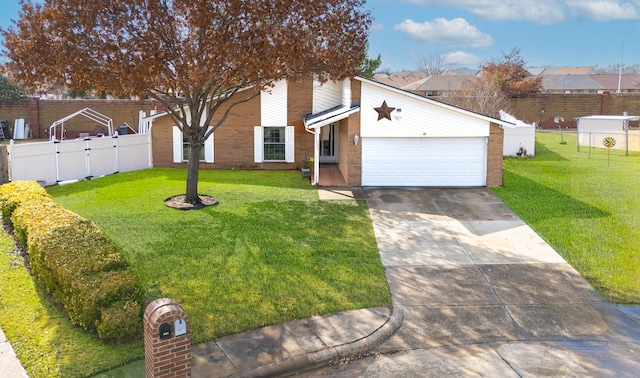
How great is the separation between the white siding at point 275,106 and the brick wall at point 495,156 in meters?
8.37

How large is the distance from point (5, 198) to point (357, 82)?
1113 cm

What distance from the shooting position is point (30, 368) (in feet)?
21.5

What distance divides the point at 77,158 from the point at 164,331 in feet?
48.8

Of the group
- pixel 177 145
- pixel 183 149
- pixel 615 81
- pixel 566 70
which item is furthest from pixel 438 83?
pixel 566 70

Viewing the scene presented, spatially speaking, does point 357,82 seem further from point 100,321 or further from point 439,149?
point 100,321

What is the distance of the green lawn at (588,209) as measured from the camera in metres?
10.4

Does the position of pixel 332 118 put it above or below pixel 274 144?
above

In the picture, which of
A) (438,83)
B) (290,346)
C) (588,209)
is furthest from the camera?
(438,83)

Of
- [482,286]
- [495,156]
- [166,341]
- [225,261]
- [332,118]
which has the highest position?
[332,118]

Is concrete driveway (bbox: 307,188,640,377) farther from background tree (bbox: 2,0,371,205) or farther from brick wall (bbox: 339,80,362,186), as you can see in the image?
background tree (bbox: 2,0,371,205)

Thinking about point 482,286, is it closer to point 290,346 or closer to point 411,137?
point 290,346

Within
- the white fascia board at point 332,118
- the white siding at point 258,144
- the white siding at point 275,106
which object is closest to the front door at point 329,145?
the white siding at point 275,106

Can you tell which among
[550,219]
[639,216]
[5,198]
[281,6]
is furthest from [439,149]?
[5,198]

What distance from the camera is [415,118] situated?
1802 cm
